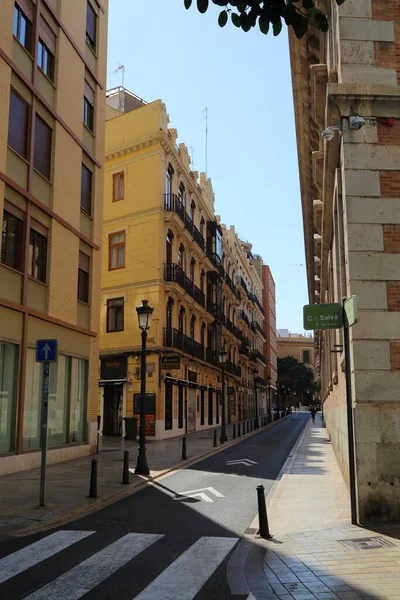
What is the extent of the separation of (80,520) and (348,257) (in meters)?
6.09

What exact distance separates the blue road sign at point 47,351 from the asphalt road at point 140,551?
2913 millimetres

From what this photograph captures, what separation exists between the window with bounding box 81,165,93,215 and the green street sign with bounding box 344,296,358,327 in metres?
14.6

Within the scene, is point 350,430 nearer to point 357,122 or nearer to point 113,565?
point 113,565

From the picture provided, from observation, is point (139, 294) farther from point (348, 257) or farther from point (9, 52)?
point (348, 257)

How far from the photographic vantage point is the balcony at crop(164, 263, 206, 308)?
31.3 metres

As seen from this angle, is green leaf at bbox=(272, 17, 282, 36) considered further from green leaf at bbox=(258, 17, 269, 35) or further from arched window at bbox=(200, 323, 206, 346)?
arched window at bbox=(200, 323, 206, 346)

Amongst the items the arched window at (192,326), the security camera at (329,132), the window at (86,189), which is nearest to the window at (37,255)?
the window at (86,189)

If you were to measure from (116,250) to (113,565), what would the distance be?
89.6 feet

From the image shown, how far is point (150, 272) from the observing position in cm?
3048

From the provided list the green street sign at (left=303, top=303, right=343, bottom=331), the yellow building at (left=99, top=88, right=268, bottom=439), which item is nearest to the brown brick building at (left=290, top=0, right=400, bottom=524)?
the green street sign at (left=303, top=303, right=343, bottom=331)

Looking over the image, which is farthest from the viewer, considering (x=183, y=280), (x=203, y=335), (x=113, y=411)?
(x=203, y=335)

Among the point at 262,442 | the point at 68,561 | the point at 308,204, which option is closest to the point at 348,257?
the point at 68,561

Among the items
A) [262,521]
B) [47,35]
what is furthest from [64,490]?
[47,35]

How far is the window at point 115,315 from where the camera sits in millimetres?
31656
